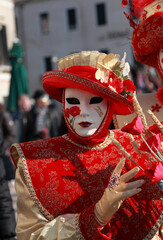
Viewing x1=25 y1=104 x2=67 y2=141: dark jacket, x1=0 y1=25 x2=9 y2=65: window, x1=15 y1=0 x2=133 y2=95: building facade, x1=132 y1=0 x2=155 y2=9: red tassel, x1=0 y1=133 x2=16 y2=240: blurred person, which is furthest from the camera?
x1=15 y1=0 x2=133 y2=95: building facade

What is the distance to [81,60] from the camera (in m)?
2.63

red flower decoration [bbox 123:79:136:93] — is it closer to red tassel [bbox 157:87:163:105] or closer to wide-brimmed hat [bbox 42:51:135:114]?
wide-brimmed hat [bbox 42:51:135:114]

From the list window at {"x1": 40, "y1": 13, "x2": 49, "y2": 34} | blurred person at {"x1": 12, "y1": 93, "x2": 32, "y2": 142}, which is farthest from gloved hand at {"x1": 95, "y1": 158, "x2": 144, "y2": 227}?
window at {"x1": 40, "y1": 13, "x2": 49, "y2": 34}

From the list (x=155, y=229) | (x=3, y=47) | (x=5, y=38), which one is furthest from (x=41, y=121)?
(x=5, y=38)

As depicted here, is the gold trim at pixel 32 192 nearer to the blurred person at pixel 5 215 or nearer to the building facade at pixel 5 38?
the blurred person at pixel 5 215

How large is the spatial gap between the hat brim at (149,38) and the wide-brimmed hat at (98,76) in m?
0.19

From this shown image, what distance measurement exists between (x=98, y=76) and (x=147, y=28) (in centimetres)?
43

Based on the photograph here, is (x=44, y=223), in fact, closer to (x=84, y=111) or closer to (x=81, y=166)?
(x=81, y=166)

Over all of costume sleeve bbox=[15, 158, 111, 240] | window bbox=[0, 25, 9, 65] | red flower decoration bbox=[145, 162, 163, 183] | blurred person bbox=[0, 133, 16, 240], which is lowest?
blurred person bbox=[0, 133, 16, 240]

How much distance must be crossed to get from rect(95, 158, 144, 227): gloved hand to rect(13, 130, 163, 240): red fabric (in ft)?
0.68

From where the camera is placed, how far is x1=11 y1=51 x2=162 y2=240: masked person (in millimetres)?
2463

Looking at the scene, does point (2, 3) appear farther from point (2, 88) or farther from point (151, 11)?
point (151, 11)

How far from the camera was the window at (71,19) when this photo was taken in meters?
24.7

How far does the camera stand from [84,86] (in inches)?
98.8
